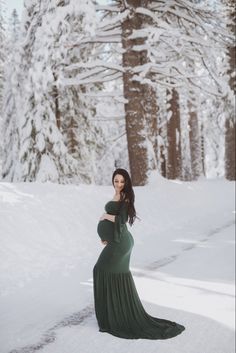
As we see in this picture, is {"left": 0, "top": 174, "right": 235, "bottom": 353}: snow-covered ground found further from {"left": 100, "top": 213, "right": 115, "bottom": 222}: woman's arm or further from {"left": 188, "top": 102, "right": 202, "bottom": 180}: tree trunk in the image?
{"left": 188, "top": 102, "right": 202, "bottom": 180}: tree trunk

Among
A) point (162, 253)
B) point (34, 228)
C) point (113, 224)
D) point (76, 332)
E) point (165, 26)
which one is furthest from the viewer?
point (162, 253)

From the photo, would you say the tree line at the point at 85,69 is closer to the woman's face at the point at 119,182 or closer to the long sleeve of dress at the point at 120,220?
the woman's face at the point at 119,182

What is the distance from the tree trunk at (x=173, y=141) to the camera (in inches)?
779

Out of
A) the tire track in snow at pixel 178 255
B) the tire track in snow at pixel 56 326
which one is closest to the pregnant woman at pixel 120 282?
the tire track in snow at pixel 56 326

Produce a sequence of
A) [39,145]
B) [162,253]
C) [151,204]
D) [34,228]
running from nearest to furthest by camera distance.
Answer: [34,228], [151,204], [39,145], [162,253]

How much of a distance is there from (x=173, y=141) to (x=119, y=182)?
60.1ft

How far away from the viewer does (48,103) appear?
6.59 metres

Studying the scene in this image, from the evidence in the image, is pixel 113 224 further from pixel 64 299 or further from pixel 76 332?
pixel 64 299

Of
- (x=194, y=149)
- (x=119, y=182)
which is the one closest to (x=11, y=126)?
(x=119, y=182)

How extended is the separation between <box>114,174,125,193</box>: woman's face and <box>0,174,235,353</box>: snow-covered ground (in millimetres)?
868

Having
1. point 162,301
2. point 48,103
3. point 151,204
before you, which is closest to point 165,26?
point 48,103

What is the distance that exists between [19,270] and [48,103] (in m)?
3.20

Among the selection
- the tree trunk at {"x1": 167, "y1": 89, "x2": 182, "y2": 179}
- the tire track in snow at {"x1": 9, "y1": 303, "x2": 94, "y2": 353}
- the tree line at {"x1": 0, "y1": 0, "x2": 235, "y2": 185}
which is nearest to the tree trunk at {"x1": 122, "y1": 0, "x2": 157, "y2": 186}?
the tree line at {"x1": 0, "y1": 0, "x2": 235, "y2": 185}

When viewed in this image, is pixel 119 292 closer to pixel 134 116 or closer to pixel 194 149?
pixel 134 116
